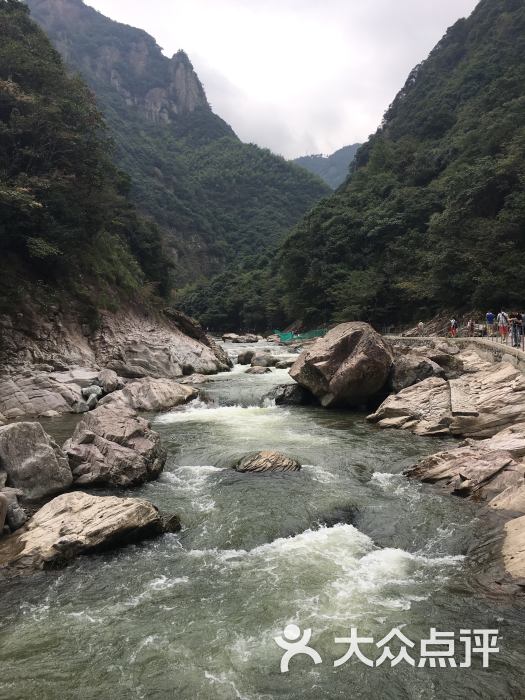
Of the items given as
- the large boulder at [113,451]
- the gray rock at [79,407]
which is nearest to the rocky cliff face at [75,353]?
the gray rock at [79,407]

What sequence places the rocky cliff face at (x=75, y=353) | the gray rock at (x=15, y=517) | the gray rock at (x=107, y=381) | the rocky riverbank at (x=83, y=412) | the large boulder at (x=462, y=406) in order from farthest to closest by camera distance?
the gray rock at (x=107, y=381)
the rocky cliff face at (x=75, y=353)
the large boulder at (x=462, y=406)
the gray rock at (x=15, y=517)
the rocky riverbank at (x=83, y=412)

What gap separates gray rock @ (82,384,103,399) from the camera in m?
17.0

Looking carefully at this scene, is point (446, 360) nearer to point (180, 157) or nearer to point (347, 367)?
point (347, 367)

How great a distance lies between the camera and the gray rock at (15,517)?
667 centimetres

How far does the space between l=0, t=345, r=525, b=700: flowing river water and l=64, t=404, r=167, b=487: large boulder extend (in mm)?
489

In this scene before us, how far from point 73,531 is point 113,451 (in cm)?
300

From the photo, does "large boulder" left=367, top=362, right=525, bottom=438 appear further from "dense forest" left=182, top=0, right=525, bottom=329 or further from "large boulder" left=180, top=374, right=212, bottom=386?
"dense forest" left=182, top=0, right=525, bottom=329

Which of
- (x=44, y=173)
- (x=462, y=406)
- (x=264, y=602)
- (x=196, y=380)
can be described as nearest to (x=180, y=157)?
(x=44, y=173)

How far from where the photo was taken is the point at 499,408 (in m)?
11.7

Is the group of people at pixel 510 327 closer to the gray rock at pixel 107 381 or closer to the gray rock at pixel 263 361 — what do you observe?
the gray rock at pixel 263 361

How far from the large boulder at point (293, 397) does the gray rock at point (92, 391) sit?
23.4ft

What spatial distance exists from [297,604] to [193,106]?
575 ft

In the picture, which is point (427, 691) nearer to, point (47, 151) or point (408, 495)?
point (408, 495)

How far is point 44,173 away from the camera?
68.2 feet
